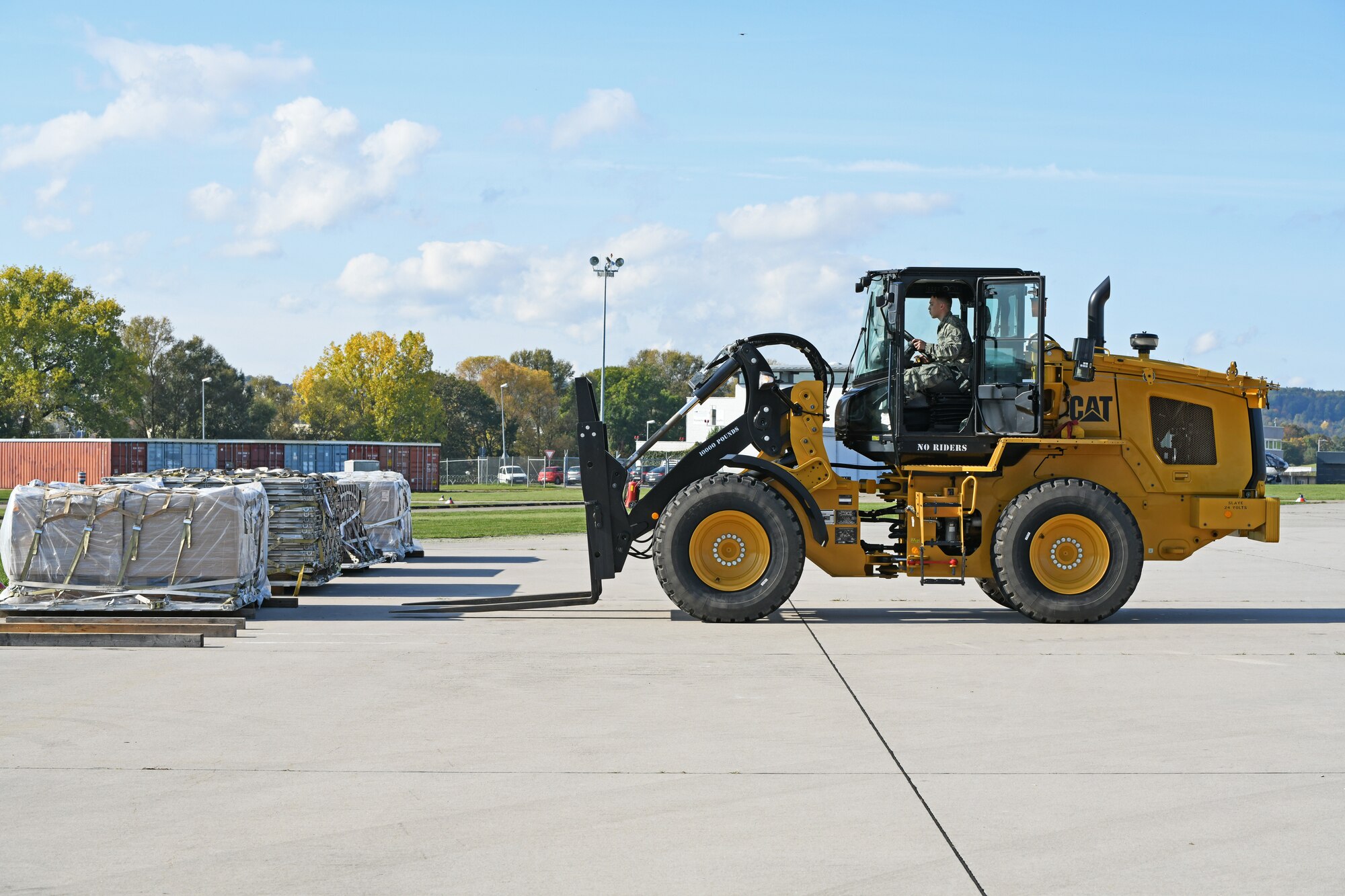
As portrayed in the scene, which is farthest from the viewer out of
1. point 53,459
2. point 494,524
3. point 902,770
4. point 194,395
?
point 194,395

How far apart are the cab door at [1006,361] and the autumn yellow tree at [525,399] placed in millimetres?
117954

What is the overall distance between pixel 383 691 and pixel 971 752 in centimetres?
413

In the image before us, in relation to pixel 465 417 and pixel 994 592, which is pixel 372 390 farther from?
pixel 994 592

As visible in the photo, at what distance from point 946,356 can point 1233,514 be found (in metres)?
3.44

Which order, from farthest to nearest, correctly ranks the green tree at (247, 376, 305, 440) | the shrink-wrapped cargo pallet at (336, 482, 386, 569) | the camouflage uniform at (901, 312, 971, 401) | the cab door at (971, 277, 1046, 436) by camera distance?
the green tree at (247, 376, 305, 440), the shrink-wrapped cargo pallet at (336, 482, 386, 569), the camouflage uniform at (901, 312, 971, 401), the cab door at (971, 277, 1046, 436)

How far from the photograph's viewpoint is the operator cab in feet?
41.2

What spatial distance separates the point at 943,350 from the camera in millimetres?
12711

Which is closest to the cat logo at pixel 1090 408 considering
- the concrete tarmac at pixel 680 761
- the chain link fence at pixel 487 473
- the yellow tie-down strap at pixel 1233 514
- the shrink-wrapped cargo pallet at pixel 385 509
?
the yellow tie-down strap at pixel 1233 514

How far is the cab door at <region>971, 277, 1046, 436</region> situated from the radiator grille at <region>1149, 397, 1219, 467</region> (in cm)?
144

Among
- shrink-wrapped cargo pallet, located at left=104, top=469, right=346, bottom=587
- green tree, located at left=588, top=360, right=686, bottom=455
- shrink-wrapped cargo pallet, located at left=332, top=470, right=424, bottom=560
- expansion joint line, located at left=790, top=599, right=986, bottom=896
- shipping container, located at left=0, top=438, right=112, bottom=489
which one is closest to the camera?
expansion joint line, located at left=790, top=599, right=986, bottom=896

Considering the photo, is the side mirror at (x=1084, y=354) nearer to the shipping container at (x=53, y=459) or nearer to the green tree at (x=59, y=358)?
the shipping container at (x=53, y=459)

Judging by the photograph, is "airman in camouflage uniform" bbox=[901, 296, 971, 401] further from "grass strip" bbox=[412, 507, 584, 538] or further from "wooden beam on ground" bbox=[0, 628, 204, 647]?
"grass strip" bbox=[412, 507, 584, 538]

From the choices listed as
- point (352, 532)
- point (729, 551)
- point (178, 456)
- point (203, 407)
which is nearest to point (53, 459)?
point (178, 456)

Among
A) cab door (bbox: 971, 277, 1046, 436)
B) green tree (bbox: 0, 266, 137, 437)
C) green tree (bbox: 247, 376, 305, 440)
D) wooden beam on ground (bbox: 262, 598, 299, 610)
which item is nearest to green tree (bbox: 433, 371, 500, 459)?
green tree (bbox: 247, 376, 305, 440)
